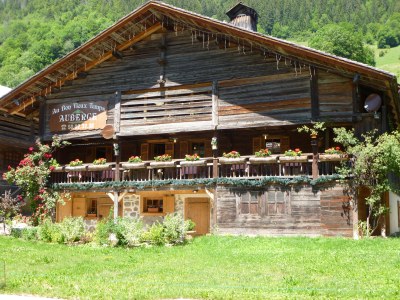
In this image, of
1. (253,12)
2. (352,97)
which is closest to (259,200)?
(352,97)

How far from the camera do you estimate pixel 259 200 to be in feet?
71.3

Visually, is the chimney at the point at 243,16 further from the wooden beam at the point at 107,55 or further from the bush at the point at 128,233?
the bush at the point at 128,233

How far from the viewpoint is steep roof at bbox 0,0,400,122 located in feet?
67.1

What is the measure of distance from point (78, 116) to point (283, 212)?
38.9 feet

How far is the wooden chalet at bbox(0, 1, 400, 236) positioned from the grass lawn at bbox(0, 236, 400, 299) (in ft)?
7.95

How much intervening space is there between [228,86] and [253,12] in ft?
37.0

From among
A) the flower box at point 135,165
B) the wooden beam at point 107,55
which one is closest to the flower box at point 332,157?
the flower box at point 135,165

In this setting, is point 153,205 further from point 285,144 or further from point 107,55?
point 107,55

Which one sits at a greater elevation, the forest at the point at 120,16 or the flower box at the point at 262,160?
the forest at the point at 120,16

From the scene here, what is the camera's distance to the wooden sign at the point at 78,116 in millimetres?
25656

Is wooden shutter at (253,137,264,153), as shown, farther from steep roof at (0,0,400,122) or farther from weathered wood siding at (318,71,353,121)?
steep roof at (0,0,400,122)

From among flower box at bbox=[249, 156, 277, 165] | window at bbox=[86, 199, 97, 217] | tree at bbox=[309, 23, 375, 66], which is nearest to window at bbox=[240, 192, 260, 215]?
flower box at bbox=[249, 156, 277, 165]

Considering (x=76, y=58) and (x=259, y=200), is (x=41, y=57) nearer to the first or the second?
(x=76, y=58)

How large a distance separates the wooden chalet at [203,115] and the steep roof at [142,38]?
7cm
